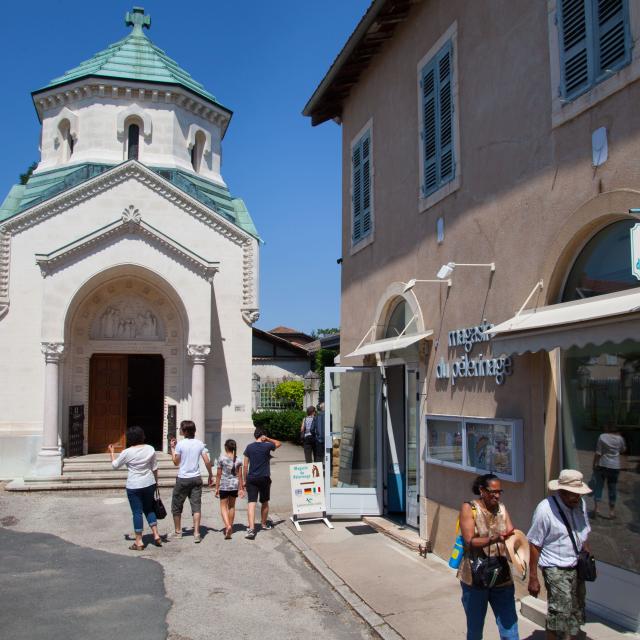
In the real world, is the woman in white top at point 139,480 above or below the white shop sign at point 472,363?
below

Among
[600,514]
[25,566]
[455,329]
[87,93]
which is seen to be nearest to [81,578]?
[25,566]

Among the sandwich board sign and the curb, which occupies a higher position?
the sandwich board sign

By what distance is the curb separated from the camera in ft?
21.6

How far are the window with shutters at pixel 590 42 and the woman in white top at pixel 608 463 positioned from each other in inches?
117

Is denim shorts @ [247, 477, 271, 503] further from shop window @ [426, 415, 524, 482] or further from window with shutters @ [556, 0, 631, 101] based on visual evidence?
window with shutters @ [556, 0, 631, 101]

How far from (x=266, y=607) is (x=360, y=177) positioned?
745 cm

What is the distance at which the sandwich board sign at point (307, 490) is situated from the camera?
1152 cm

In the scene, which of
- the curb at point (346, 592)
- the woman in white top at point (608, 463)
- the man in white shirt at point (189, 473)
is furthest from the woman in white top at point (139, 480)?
the woman in white top at point (608, 463)

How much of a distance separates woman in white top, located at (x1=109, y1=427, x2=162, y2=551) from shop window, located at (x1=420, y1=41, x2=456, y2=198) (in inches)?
210

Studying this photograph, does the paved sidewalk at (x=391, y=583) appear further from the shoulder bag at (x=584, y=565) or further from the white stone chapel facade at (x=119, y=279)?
the white stone chapel facade at (x=119, y=279)

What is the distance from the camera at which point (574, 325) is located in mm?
5684

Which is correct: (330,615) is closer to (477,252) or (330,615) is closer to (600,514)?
(600,514)

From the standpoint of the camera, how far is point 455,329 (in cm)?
860

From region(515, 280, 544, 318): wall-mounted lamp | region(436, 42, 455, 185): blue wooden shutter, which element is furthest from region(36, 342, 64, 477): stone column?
region(515, 280, 544, 318): wall-mounted lamp
